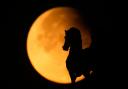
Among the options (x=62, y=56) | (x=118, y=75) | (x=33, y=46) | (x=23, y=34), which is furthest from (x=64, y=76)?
(x=23, y=34)

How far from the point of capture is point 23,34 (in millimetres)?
7164

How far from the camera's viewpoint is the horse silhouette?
4.91 m

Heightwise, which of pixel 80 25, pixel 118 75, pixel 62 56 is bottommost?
pixel 118 75

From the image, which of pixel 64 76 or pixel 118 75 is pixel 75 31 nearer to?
pixel 64 76

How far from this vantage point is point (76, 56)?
16.2 feet

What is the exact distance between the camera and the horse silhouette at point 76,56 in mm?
4910

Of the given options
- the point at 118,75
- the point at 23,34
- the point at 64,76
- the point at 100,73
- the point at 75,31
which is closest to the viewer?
the point at 75,31

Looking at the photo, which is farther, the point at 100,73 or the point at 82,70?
the point at 100,73

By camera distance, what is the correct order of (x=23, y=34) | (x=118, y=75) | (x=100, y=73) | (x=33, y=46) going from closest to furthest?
(x=100, y=73), (x=33, y=46), (x=118, y=75), (x=23, y=34)

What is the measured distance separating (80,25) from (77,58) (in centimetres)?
108

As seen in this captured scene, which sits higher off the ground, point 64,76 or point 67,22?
point 67,22

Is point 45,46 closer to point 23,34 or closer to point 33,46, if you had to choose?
point 33,46

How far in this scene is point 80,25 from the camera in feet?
19.5

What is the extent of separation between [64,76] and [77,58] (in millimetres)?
839
